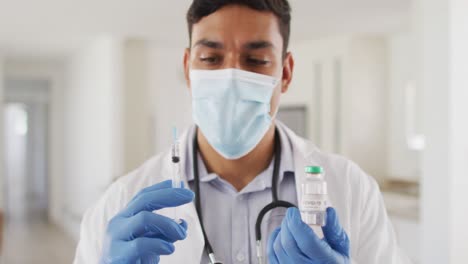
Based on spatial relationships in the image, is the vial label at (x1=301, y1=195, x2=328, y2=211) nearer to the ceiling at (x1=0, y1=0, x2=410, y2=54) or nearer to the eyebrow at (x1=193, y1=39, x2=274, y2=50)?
the eyebrow at (x1=193, y1=39, x2=274, y2=50)

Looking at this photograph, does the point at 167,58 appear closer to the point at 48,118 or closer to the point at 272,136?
the point at 48,118

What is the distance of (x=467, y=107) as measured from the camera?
219cm

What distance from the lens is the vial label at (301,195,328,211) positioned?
852 mm

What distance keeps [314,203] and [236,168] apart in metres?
0.38

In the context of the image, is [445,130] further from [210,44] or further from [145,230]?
[145,230]

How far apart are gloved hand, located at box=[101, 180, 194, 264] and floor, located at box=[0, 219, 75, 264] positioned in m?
3.74

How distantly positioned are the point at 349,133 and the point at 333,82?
552 mm

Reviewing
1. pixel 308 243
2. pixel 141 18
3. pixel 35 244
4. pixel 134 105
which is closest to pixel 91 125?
pixel 134 105

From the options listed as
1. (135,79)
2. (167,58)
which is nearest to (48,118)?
(167,58)

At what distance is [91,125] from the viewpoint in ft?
17.5

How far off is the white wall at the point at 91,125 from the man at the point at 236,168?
3.59 m

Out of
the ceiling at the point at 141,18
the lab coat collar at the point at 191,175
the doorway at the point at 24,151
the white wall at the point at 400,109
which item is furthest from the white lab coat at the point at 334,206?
the doorway at the point at 24,151

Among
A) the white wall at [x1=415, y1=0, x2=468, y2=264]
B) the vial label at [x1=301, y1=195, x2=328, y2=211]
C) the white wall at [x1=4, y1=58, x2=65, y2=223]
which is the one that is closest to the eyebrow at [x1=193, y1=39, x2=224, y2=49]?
the vial label at [x1=301, y1=195, x2=328, y2=211]

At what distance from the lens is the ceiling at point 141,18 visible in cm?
371
